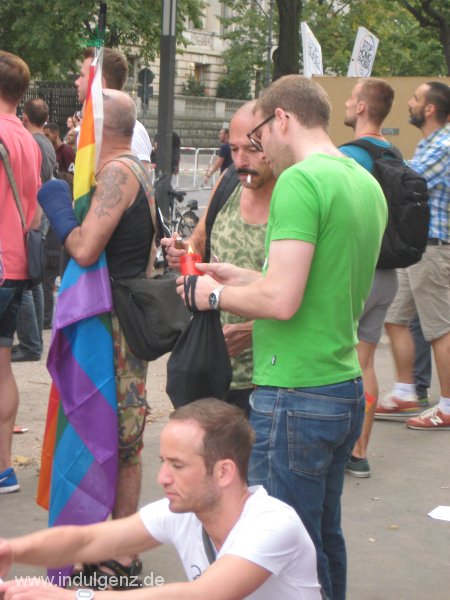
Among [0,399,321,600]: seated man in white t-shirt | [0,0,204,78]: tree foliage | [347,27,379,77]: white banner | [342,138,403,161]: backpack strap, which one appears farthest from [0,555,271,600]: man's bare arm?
[0,0,204,78]: tree foliage

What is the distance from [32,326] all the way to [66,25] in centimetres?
2507

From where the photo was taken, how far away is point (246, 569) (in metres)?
2.60

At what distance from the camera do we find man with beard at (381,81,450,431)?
6.57 m

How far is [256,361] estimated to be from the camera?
3.39 meters

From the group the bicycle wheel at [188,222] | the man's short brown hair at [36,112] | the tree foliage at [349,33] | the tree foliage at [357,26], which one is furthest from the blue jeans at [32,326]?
the tree foliage at [357,26]

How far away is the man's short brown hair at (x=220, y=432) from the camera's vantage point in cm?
273

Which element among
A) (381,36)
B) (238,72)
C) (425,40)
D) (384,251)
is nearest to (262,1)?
(238,72)

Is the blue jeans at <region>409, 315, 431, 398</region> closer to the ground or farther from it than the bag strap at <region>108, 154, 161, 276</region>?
closer to the ground

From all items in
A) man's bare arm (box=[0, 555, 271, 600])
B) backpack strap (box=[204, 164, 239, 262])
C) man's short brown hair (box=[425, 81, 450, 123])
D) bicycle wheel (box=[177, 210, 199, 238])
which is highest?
man's short brown hair (box=[425, 81, 450, 123])

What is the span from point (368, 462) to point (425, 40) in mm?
29570

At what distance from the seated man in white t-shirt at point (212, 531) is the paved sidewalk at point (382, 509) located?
5.07 ft

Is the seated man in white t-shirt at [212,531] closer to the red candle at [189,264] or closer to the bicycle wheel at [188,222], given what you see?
the red candle at [189,264]

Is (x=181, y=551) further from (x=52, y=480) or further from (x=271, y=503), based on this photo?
(x=52, y=480)

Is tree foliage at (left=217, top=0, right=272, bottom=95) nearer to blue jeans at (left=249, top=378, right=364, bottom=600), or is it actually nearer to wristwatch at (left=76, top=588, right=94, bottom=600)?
blue jeans at (left=249, top=378, right=364, bottom=600)
